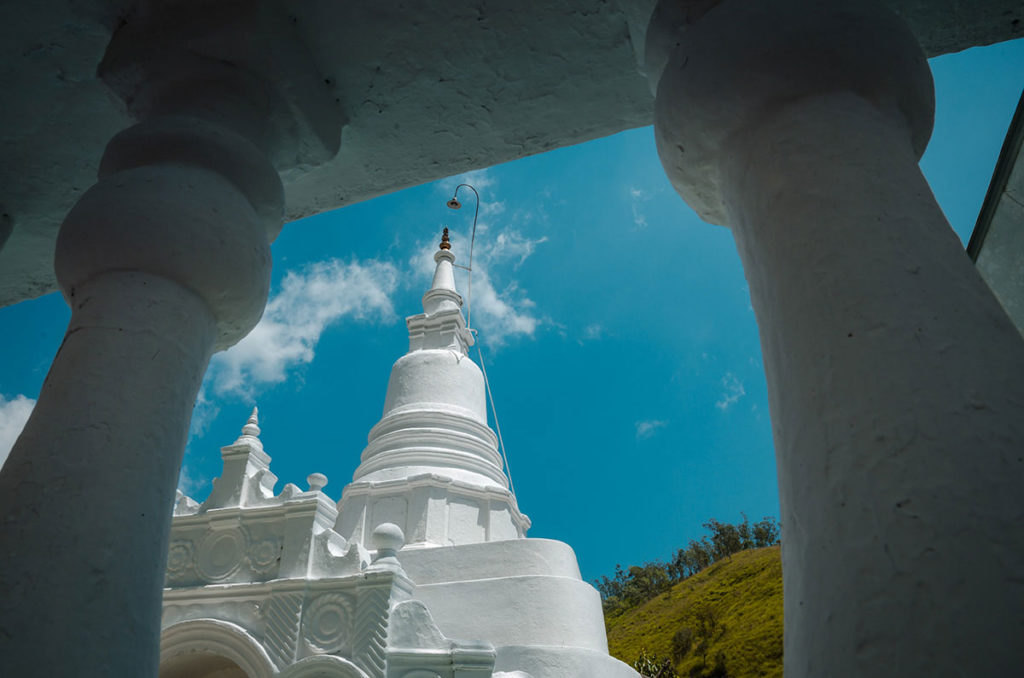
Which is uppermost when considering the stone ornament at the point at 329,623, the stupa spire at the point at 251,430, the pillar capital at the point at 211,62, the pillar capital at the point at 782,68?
the stupa spire at the point at 251,430

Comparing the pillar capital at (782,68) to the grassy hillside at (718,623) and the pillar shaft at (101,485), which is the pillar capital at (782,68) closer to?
the pillar shaft at (101,485)

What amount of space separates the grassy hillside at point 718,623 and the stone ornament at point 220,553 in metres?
11.6

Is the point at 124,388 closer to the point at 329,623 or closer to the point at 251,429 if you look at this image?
the point at 329,623

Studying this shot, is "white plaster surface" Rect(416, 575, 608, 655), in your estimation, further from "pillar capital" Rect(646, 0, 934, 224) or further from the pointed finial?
"pillar capital" Rect(646, 0, 934, 224)

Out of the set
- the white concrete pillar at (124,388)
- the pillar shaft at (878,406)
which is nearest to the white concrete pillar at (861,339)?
the pillar shaft at (878,406)

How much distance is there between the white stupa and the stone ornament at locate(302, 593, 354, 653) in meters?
0.01

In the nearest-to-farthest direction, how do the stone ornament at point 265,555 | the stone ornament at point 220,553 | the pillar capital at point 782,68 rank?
the pillar capital at point 782,68
the stone ornament at point 265,555
the stone ornament at point 220,553

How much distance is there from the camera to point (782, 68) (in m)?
1.61

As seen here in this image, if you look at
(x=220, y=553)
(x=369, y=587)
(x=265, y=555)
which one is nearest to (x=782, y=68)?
(x=369, y=587)

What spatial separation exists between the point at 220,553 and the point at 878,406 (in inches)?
363

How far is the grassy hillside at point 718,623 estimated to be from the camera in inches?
655

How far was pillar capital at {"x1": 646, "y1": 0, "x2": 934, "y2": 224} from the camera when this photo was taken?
62.9 inches

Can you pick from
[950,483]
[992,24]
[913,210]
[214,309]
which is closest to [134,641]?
[214,309]

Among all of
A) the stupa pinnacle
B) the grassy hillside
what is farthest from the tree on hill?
the stupa pinnacle
